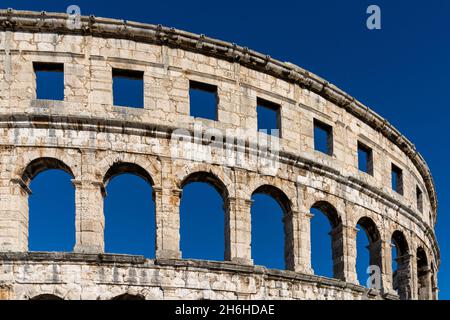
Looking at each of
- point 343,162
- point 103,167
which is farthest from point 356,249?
point 103,167

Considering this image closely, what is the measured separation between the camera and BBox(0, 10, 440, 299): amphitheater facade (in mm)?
19984

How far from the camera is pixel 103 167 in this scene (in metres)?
20.9

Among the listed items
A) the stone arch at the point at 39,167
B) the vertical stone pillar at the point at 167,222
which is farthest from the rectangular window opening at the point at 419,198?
the stone arch at the point at 39,167

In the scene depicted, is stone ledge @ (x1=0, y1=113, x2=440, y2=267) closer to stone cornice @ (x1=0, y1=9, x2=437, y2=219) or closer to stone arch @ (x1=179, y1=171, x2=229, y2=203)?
stone arch @ (x1=179, y1=171, x2=229, y2=203)

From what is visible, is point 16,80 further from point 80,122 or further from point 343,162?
point 343,162

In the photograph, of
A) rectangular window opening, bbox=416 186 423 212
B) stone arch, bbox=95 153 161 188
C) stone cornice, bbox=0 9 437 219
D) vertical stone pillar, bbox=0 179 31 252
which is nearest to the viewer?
vertical stone pillar, bbox=0 179 31 252

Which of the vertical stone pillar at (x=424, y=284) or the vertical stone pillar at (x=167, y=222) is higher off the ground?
the vertical stone pillar at (x=167, y=222)

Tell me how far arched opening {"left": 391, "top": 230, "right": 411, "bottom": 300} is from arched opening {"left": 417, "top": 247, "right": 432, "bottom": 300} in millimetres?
1577

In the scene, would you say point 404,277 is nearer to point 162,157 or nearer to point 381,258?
point 381,258

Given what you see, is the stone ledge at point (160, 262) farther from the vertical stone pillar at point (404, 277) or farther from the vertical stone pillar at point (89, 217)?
the vertical stone pillar at point (404, 277)

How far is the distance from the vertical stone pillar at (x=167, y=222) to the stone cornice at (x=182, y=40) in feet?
13.9

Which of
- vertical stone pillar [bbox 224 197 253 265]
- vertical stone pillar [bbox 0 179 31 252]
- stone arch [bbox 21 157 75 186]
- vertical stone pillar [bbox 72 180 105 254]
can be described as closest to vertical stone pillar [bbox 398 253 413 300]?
vertical stone pillar [bbox 224 197 253 265]

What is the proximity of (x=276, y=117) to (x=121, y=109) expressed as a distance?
4913 millimetres

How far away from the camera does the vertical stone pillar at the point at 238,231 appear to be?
21500mm
